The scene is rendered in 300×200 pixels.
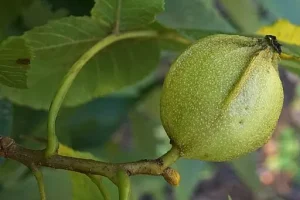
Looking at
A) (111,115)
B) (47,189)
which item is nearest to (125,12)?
(47,189)

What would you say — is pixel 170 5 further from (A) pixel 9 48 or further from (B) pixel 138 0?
(A) pixel 9 48

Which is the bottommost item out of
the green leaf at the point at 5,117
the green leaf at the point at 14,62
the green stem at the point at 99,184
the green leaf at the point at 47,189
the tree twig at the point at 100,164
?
the green leaf at the point at 47,189

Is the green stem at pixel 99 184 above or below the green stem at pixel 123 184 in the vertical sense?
below

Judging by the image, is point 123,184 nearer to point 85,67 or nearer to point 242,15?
point 85,67

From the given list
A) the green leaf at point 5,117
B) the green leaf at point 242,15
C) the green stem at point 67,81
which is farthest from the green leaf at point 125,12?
the green leaf at point 242,15

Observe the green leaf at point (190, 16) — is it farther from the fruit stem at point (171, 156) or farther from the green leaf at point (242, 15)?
the fruit stem at point (171, 156)

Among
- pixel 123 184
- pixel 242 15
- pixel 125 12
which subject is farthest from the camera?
pixel 242 15

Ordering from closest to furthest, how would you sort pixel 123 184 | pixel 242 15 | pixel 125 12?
1. pixel 123 184
2. pixel 125 12
3. pixel 242 15

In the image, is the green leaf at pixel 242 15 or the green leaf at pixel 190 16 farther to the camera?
the green leaf at pixel 242 15
